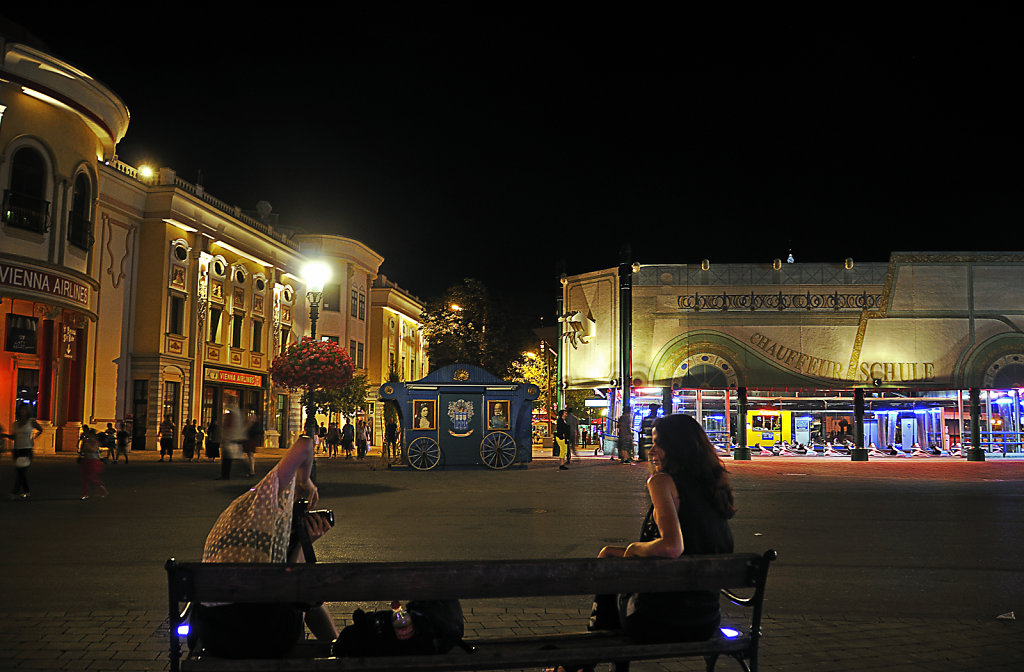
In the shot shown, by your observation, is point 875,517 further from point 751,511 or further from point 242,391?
point 242,391

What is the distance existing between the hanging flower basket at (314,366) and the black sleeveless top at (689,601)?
590 inches

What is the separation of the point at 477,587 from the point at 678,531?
1.12 m

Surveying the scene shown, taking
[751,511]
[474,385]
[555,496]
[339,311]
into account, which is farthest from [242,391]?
[751,511]

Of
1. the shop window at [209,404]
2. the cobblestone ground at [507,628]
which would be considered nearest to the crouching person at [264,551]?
the cobblestone ground at [507,628]

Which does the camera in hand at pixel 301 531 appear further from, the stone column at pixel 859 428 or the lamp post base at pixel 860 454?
the lamp post base at pixel 860 454

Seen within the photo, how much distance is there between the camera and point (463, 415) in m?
25.1

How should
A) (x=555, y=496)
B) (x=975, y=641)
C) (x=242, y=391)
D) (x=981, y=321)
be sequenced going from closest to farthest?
(x=975, y=641)
(x=555, y=496)
(x=981, y=321)
(x=242, y=391)

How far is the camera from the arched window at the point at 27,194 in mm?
26156

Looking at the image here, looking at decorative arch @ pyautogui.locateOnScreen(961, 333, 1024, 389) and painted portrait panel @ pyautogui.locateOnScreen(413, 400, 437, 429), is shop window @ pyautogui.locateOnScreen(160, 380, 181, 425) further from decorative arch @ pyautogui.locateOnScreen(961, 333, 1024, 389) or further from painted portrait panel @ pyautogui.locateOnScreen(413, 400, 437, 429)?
decorative arch @ pyautogui.locateOnScreen(961, 333, 1024, 389)

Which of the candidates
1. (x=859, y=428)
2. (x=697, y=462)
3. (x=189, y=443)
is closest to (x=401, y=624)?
(x=697, y=462)

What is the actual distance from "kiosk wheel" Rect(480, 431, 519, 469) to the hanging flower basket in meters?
5.84

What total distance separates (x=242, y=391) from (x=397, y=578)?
4273 cm

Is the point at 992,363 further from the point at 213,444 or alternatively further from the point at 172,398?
the point at 172,398

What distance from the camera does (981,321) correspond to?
2881 centimetres
